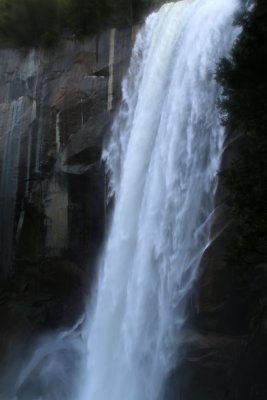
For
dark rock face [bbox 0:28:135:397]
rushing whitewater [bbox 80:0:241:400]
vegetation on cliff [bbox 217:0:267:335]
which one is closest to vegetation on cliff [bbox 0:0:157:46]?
dark rock face [bbox 0:28:135:397]

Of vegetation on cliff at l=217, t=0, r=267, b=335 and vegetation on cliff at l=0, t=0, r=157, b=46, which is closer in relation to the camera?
vegetation on cliff at l=217, t=0, r=267, b=335

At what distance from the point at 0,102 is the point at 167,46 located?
7.62 meters

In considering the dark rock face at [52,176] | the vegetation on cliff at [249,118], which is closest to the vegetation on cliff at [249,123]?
→ the vegetation on cliff at [249,118]

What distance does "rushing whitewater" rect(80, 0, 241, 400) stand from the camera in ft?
34.3

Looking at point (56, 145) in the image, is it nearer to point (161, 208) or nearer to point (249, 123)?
point (161, 208)

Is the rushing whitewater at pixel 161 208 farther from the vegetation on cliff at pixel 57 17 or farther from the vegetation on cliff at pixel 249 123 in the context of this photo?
the vegetation on cliff at pixel 57 17

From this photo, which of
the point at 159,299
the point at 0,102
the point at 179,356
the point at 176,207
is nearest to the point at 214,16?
the point at 176,207

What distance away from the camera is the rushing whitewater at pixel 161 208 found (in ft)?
34.3

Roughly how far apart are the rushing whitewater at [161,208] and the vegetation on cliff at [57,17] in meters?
2.49

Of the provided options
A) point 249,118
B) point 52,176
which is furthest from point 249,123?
point 52,176

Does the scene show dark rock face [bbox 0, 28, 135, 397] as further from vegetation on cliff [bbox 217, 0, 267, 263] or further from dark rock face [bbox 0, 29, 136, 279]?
vegetation on cliff [bbox 217, 0, 267, 263]

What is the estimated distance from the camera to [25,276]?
59.6 feet

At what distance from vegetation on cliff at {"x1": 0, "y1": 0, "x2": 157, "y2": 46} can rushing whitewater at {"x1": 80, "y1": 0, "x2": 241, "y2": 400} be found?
98.1 inches

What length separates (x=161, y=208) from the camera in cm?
1167
